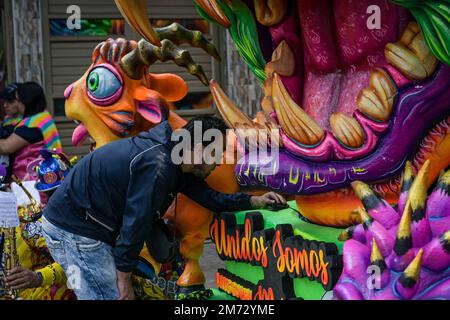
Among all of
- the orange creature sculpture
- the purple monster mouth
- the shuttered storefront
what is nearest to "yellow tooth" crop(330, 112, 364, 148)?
the purple monster mouth

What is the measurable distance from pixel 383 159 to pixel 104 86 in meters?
1.92

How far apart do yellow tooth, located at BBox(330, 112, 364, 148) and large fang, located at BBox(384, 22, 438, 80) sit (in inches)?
9.4

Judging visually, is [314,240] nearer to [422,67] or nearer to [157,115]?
[422,67]

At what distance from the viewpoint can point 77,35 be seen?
844cm

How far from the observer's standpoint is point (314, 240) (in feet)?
8.52

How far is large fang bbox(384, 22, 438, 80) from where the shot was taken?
2.43 m

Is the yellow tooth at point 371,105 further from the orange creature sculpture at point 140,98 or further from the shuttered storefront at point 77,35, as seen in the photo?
the shuttered storefront at point 77,35

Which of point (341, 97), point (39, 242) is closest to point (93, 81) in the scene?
point (39, 242)

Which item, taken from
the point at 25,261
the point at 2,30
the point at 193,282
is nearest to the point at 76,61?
the point at 2,30

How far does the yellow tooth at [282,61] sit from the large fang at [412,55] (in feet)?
1.76

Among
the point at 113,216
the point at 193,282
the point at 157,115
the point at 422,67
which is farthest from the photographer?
the point at 157,115

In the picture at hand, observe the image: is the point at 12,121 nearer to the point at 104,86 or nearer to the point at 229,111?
the point at 104,86

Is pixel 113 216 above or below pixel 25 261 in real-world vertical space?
above

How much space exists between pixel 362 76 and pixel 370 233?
2.25 ft
